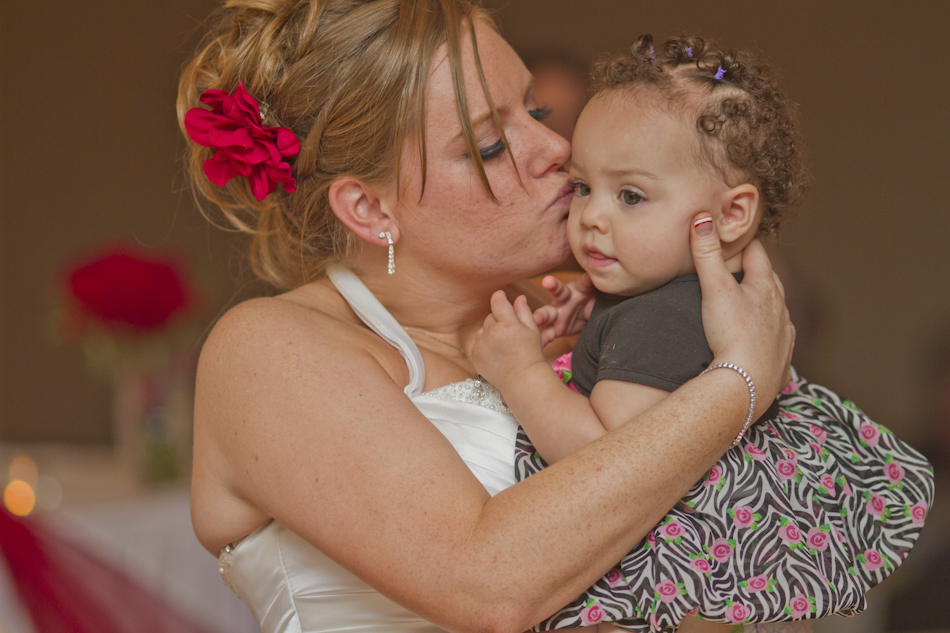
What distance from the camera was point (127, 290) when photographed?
306cm

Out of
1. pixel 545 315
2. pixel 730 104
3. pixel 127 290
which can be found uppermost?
pixel 730 104

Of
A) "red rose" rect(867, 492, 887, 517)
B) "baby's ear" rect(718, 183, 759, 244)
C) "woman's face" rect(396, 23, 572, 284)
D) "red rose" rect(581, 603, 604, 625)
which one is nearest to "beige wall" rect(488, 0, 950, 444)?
"red rose" rect(867, 492, 887, 517)

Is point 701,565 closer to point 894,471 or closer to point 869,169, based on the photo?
point 894,471

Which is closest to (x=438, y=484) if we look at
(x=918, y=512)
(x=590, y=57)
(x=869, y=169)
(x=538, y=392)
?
(x=538, y=392)

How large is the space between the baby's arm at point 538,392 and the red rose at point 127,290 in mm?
2020

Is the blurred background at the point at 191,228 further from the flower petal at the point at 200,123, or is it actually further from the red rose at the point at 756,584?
the red rose at the point at 756,584

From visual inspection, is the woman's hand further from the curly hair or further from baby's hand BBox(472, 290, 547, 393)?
baby's hand BBox(472, 290, 547, 393)

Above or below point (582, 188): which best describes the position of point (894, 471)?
below

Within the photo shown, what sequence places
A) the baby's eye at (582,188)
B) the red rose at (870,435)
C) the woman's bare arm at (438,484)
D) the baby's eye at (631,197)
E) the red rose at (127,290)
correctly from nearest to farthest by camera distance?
the woman's bare arm at (438,484) → the baby's eye at (631,197) → the baby's eye at (582,188) → the red rose at (870,435) → the red rose at (127,290)

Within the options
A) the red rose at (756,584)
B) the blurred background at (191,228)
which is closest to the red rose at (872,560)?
the red rose at (756,584)

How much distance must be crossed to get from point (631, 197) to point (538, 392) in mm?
360

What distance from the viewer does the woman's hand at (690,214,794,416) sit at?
4.21 feet

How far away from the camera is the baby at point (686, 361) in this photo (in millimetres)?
1267

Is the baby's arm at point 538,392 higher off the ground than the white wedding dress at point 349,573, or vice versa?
the baby's arm at point 538,392
